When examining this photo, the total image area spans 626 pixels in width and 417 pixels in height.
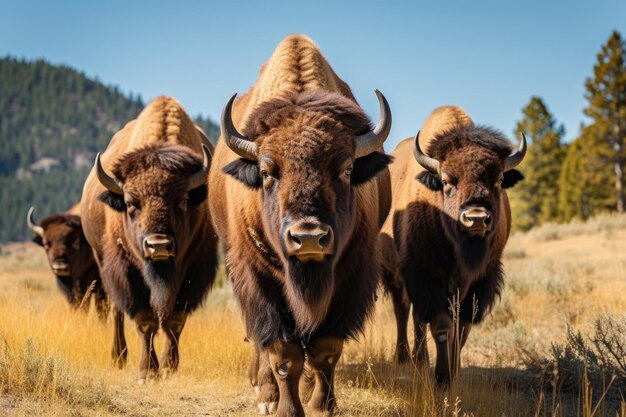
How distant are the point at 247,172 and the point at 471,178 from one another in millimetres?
2347

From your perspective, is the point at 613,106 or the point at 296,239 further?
the point at 613,106

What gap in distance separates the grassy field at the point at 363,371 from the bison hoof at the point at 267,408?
0.28 ft

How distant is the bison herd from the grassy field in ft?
1.24

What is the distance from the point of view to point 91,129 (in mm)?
162250

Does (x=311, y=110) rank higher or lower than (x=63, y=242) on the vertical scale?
higher

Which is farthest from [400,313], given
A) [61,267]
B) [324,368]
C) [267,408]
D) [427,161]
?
[61,267]

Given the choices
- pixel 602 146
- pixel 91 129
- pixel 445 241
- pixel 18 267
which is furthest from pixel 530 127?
pixel 91 129

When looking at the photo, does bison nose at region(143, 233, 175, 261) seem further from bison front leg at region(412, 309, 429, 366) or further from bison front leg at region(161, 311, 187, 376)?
bison front leg at region(412, 309, 429, 366)

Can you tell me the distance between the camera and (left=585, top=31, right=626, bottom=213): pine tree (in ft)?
110

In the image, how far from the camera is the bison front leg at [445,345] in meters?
5.74

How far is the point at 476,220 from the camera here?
5500 mm

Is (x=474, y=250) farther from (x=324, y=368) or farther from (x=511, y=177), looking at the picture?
(x=324, y=368)

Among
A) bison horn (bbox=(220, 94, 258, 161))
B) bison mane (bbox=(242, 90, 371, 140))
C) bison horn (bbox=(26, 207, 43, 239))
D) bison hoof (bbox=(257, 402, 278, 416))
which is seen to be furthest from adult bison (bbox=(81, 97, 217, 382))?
bison horn (bbox=(26, 207, 43, 239))

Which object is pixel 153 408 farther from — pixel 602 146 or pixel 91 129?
pixel 91 129
